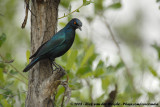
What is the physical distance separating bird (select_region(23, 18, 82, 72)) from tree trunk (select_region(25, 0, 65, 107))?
6cm

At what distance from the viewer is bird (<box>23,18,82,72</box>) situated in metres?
3.83

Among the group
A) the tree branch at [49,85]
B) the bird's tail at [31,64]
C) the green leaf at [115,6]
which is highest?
the green leaf at [115,6]

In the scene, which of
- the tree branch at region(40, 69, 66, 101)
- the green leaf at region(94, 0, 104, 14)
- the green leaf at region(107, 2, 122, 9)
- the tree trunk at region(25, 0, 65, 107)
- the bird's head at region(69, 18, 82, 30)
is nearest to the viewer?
the tree branch at region(40, 69, 66, 101)

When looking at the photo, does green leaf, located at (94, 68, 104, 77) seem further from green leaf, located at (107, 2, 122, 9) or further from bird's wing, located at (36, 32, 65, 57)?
green leaf, located at (107, 2, 122, 9)

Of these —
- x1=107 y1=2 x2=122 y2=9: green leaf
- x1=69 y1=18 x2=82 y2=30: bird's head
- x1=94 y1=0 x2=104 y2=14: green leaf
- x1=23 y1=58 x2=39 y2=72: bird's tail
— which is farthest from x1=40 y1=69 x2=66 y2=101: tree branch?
x1=94 y1=0 x2=104 y2=14: green leaf

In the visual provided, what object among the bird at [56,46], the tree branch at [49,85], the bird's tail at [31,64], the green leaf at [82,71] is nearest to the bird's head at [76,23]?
the bird at [56,46]

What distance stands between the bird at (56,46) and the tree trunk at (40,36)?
0.06 meters

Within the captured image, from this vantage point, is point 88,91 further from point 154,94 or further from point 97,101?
point 154,94

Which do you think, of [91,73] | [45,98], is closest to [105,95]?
[91,73]

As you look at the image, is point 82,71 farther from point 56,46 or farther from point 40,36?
point 40,36

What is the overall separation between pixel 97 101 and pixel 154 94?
1.02m

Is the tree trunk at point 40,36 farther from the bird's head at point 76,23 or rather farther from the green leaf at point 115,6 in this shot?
the green leaf at point 115,6

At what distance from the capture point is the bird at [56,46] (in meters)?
3.83

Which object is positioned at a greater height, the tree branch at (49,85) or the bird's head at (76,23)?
the bird's head at (76,23)
